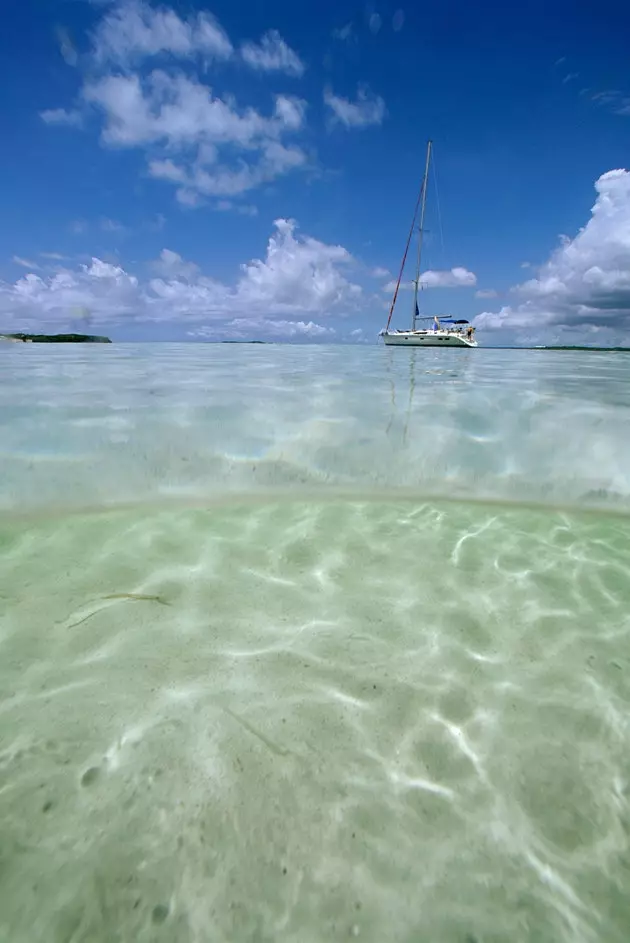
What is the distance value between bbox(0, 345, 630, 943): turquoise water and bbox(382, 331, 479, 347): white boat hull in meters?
55.5

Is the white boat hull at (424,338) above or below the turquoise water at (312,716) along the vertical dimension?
below

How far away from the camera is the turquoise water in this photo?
1.29 metres

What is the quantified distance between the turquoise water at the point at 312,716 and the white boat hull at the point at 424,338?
55526 mm

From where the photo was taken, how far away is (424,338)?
2226 inches

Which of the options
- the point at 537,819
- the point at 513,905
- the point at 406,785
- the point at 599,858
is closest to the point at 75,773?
the point at 406,785

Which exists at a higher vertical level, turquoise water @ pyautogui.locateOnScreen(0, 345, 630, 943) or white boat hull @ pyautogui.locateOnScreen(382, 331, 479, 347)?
turquoise water @ pyautogui.locateOnScreen(0, 345, 630, 943)

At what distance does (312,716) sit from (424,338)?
59.3 m

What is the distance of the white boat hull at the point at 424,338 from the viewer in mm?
56500

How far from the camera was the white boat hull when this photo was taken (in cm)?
5650

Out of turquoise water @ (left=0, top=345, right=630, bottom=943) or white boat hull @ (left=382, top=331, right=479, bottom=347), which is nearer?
turquoise water @ (left=0, top=345, right=630, bottom=943)

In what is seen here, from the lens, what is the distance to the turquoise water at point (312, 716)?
129cm

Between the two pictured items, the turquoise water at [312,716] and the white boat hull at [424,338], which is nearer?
the turquoise water at [312,716]

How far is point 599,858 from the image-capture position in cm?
142

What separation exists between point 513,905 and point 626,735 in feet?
3.07
